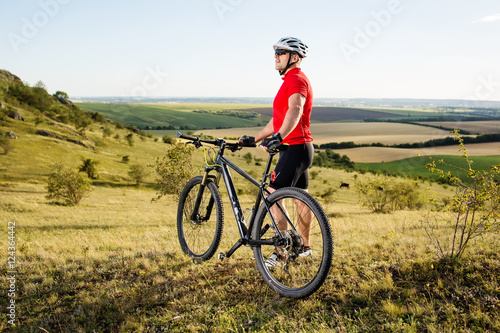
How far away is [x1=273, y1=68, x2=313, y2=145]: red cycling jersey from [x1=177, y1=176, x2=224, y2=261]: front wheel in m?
1.48

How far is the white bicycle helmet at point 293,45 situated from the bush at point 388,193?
37.1 meters

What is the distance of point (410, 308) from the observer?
3.39m

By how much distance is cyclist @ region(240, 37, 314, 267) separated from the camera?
14.0ft

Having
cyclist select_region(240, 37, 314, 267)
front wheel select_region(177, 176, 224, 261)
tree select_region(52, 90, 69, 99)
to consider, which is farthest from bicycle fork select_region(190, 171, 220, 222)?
tree select_region(52, 90, 69, 99)

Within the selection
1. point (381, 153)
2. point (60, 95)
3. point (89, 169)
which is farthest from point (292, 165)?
point (60, 95)

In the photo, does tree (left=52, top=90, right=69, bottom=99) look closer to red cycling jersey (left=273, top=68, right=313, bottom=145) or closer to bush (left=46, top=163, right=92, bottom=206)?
bush (left=46, top=163, right=92, bottom=206)

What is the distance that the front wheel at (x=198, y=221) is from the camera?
17.5ft

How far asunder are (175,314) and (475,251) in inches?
165

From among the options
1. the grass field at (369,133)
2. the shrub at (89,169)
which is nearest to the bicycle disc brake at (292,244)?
the shrub at (89,169)

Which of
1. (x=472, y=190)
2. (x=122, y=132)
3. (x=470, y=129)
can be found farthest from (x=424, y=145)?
(x=472, y=190)

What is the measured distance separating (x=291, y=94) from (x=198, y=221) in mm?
2619

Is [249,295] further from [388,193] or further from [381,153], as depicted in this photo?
[381,153]

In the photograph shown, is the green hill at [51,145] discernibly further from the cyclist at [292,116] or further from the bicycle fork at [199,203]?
the cyclist at [292,116]

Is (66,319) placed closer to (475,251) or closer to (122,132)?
(475,251)
